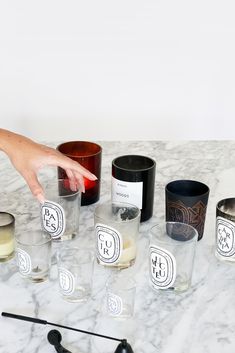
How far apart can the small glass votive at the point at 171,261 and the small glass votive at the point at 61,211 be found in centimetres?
23

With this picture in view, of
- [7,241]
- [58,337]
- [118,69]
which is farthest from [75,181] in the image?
[118,69]

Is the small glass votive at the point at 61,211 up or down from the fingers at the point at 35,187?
down

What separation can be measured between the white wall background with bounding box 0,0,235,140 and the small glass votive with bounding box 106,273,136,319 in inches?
68.1

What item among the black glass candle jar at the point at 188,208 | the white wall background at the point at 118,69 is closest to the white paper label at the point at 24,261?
the black glass candle jar at the point at 188,208

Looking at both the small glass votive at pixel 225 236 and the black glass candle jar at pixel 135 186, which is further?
the black glass candle jar at pixel 135 186

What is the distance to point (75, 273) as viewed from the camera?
40.5 inches

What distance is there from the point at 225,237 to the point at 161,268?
0.17 m

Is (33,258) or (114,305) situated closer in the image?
→ (114,305)

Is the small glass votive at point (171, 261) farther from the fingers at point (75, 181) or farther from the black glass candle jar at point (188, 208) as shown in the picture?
the fingers at point (75, 181)

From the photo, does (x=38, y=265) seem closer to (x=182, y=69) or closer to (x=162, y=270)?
(x=162, y=270)

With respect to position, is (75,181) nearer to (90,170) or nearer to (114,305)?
(90,170)

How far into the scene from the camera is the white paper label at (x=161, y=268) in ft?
3.30

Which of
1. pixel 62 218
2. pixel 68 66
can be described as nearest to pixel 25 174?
pixel 62 218

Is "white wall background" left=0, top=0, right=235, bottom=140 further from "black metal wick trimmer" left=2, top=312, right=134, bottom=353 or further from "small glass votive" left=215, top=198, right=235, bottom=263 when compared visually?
"black metal wick trimmer" left=2, top=312, right=134, bottom=353
